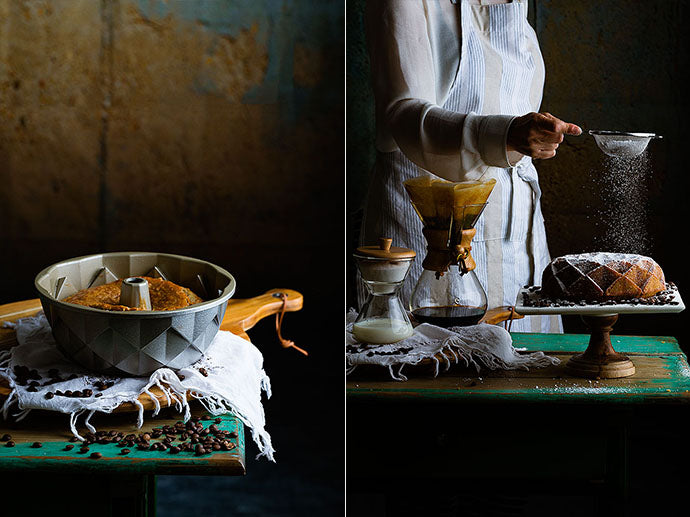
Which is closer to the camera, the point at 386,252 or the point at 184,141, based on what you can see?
the point at 386,252

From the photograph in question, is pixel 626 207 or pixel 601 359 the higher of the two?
pixel 626 207

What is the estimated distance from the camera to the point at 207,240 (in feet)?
6.16

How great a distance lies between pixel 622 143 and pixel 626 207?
0.09m

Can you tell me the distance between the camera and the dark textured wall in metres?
0.73

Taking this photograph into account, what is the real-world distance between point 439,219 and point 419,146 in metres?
0.08

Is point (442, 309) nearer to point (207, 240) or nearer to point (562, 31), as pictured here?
point (562, 31)

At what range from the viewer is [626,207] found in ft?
2.58

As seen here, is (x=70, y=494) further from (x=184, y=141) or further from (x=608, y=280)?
(x=184, y=141)

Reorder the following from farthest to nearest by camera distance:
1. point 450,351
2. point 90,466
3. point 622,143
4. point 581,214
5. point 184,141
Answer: point 184,141 < point 581,214 < point 622,143 < point 450,351 < point 90,466

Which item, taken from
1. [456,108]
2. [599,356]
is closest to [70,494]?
[599,356]

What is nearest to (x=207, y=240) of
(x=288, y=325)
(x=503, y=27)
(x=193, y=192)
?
(x=193, y=192)

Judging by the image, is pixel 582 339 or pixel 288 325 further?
pixel 288 325

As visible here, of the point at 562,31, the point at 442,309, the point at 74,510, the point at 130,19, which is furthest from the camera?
the point at 130,19

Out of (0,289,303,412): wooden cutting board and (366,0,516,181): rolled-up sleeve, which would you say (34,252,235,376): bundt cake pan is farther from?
(366,0,516,181): rolled-up sleeve
